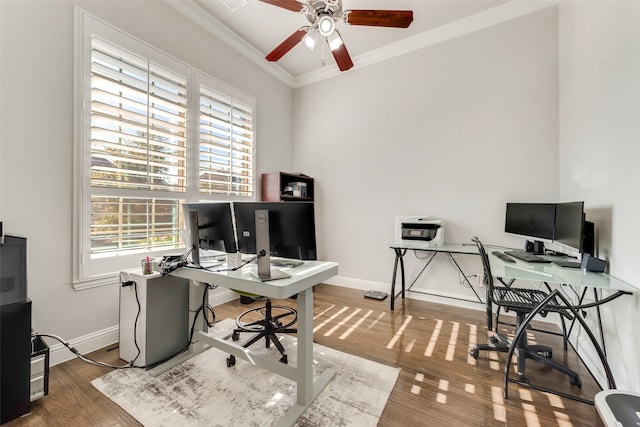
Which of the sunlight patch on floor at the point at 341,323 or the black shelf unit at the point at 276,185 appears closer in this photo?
the sunlight patch on floor at the point at 341,323

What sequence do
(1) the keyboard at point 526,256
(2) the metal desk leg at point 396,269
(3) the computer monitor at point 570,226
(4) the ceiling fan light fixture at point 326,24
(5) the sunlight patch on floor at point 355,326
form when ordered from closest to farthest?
(3) the computer monitor at point 570,226 → (4) the ceiling fan light fixture at point 326,24 → (1) the keyboard at point 526,256 → (5) the sunlight patch on floor at point 355,326 → (2) the metal desk leg at point 396,269

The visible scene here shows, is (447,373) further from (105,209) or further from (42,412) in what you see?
(105,209)

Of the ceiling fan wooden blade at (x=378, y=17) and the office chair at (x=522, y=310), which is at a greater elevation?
the ceiling fan wooden blade at (x=378, y=17)

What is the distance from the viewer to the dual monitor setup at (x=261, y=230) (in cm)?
149

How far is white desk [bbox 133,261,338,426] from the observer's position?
1369 millimetres

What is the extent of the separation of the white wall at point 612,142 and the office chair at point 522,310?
0.90 ft

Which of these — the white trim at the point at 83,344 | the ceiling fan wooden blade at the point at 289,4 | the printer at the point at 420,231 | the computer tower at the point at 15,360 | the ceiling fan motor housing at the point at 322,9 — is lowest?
the white trim at the point at 83,344

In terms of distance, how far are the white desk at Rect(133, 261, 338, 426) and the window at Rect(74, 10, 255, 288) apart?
0.85 metres

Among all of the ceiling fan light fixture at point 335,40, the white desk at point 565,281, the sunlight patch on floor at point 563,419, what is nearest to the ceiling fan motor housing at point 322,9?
the ceiling fan light fixture at point 335,40

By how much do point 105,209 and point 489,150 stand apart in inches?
152

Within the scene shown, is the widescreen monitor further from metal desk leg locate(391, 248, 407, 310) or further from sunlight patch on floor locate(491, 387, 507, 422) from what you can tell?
sunlight patch on floor locate(491, 387, 507, 422)

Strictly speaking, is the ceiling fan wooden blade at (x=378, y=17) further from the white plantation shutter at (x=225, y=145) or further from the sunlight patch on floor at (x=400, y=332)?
the sunlight patch on floor at (x=400, y=332)

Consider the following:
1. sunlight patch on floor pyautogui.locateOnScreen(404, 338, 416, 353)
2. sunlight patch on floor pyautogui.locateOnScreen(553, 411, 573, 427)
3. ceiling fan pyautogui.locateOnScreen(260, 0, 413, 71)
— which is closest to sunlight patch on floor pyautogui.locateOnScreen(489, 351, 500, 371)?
sunlight patch on floor pyautogui.locateOnScreen(553, 411, 573, 427)

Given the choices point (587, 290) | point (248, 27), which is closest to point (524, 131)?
point (587, 290)
